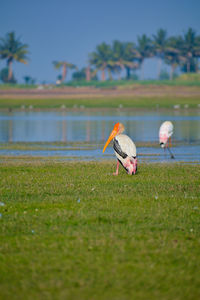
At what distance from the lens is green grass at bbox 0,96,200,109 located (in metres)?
85.9

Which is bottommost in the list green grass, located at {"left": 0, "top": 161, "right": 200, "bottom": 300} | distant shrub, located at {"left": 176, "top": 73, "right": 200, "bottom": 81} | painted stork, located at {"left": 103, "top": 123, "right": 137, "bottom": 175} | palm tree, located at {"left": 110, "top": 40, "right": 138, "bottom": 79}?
green grass, located at {"left": 0, "top": 161, "right": 200, "bottom": 300}

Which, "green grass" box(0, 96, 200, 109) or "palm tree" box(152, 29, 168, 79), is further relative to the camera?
"palm tree" box(152, 29, 168, 79)

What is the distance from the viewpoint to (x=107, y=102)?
92.4 m

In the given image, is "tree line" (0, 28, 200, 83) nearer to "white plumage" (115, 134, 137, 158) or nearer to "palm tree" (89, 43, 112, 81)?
"palm tree" (89, 43, 112, 81)

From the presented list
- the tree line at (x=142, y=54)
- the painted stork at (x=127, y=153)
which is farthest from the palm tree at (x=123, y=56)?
the painted stork at (x=127, y=153)

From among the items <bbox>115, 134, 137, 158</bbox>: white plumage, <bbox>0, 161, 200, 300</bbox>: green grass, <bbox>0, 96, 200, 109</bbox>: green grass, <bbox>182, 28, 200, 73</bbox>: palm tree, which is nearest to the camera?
<bbox>0, 161, 200, 300</bbox>: green grass

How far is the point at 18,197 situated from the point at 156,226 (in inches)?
145

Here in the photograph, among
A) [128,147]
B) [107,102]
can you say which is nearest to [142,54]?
[107,102]

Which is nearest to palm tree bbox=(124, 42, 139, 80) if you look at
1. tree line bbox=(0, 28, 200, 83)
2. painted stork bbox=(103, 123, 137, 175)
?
tree line bbox=(0, 28, 200, 83)

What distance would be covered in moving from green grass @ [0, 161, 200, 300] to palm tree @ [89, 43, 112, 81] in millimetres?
156337

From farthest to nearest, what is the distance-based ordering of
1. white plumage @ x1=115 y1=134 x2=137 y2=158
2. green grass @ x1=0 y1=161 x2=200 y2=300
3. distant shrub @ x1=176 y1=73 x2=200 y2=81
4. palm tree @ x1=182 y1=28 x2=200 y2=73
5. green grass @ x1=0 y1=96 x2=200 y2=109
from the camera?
1. palm tree @ x1=182 y1=28 x2=200 y2=73
2. distant shrub @ x1=176 y1=73 x2=200 y2=81
3. green grass @ x1=0 y1=96 x2=200 y2=109
4. white plumage @ x1=115 y1=134 x2=137 y2=158
5. green grass @ x1=0 y1=161 x2=200 y2=300

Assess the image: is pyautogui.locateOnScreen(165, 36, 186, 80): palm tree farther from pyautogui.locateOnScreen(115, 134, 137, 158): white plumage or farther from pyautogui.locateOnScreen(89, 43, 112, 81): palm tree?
pyautogui.locateOnScreen(115, 134, 137, 158): white plumage

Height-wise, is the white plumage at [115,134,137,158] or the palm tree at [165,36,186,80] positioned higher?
the palm tree at [165,36,186,80]

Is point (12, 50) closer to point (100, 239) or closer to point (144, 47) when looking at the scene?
point (144, 47)
